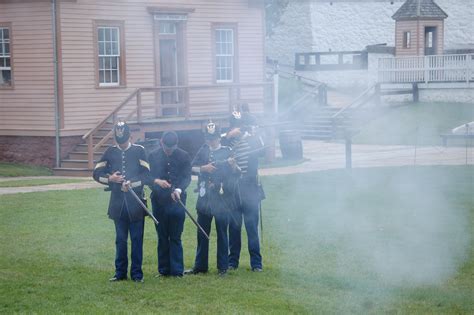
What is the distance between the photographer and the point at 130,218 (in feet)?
40.1

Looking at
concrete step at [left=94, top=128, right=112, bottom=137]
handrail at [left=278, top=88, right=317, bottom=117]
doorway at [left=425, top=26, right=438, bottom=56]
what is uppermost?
doorway at [left=425, top=26, right=438, bottom=56]

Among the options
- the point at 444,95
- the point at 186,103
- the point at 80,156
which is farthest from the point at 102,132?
the point at 444,95

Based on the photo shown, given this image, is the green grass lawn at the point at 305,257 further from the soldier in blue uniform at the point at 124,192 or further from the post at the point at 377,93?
the post at the point at 377,93

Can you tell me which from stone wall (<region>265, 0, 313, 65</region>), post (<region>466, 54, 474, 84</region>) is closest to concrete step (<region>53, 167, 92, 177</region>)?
stone wall (<region>265, 0, 313, 65</region>)

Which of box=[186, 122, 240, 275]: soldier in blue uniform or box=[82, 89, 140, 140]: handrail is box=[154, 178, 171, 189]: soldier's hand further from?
box=[82, 89, 140, 140]: handrail

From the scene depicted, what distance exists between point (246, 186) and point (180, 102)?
16177 millimetres

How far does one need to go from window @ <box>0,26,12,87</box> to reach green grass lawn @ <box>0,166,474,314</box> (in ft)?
25.3

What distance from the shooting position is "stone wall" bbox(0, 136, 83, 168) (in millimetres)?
26672

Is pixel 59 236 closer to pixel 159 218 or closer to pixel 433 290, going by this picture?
pixel 159 218

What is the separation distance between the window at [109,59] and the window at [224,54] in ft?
9.63

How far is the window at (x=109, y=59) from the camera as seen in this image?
85.1 feet

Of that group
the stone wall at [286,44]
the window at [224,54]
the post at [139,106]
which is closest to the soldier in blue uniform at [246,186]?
the post at [139,106]

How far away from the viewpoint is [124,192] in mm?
12164

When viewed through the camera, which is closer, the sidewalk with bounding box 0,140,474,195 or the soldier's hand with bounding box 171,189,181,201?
the soldier's hand with bounding box 171,189,181,201
